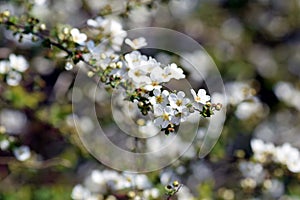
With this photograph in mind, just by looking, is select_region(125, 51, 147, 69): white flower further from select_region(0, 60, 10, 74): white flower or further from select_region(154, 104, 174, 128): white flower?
select_region(0, 60, 10, 74): white flower

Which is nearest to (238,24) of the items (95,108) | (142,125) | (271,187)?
(95,108)

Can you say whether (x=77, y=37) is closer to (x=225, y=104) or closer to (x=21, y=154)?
(x=21, y=154)

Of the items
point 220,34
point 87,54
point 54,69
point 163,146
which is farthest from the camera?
point 220,34

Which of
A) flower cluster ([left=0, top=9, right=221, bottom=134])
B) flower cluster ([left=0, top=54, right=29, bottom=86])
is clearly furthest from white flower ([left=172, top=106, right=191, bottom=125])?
flower cluster ([left=0, top=54, right=29, bottom=86])

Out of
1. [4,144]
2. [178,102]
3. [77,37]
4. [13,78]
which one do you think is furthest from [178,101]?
[4,144]

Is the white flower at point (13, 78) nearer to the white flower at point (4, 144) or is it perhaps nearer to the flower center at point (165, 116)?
the white flower at point (4, 144)

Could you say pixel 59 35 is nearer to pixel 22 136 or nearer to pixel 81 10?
pixel 22 136
